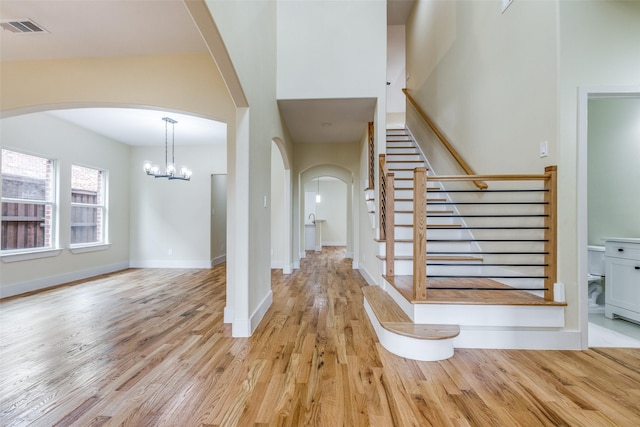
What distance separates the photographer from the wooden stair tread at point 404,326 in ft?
7.31

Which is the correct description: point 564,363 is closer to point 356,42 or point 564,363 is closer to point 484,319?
point 484,319

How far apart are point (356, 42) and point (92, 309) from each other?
4.90m

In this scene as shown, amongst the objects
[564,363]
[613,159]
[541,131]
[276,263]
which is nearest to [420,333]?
[564,363]

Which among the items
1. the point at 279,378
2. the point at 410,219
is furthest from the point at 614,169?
the point at 279,378

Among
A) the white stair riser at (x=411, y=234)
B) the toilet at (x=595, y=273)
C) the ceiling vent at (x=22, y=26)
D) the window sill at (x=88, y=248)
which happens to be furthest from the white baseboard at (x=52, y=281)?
the toilet at (x=595, y=273)

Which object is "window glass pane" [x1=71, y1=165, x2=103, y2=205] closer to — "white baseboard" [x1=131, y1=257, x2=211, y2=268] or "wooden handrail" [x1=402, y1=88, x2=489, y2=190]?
"white baseboard" [x1=131, y1=257, x2=211, y2=268]

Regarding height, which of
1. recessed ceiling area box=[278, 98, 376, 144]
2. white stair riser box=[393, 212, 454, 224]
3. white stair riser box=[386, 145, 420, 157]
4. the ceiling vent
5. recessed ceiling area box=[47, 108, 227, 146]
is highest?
the ceiling vent

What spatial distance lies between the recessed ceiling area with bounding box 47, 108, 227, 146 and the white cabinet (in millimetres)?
5356

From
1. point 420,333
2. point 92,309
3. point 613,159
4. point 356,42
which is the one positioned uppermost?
point 356,42

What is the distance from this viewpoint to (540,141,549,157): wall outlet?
2.40 meters

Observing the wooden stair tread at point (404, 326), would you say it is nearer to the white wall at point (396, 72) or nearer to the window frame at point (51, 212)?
the window frame at point (51, 212)

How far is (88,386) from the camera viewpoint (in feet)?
6.24

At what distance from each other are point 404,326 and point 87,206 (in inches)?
249

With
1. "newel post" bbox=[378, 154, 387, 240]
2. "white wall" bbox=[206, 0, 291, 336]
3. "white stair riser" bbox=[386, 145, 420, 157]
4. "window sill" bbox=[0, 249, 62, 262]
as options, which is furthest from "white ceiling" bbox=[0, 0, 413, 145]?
"window sill" bbox=[0, 249, 62, 262]
